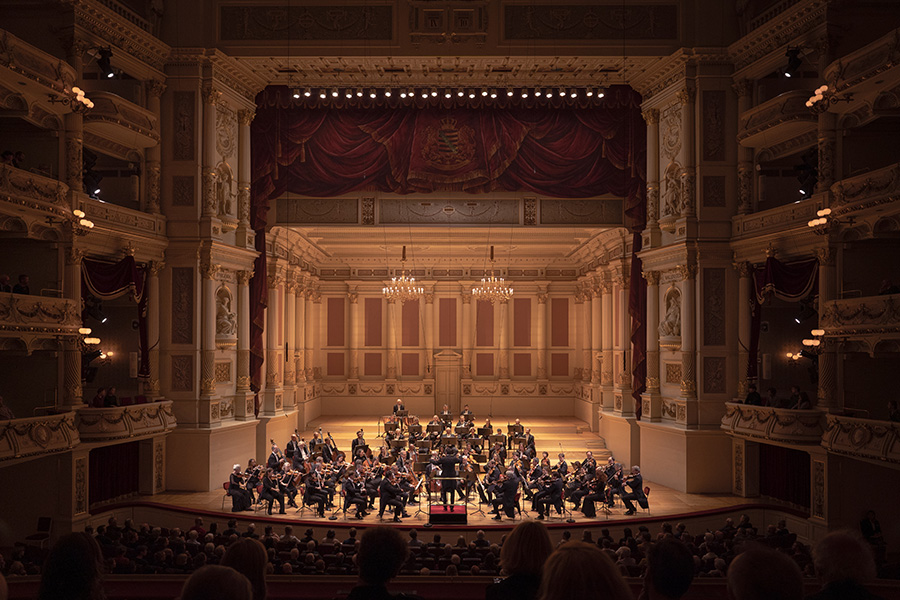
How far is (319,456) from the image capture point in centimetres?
1895

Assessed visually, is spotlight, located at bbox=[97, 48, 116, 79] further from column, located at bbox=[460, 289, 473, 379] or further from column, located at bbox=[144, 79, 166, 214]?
column, located at bbox=[460, 289, 473, 379]

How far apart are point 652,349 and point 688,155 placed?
5.18 metres

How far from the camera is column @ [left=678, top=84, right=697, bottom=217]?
17.5 m

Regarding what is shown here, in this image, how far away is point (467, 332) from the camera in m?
32.9

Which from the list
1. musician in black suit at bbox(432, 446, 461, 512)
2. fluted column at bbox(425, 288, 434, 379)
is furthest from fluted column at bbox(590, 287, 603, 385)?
musician in black suit at bbox(432, 446, 461, 512)

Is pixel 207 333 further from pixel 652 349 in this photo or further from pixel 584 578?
pixel 584 578

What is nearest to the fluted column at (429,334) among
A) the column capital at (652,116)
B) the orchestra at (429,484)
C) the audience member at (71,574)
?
the orchestra at (429,484)

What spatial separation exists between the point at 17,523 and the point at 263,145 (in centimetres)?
1127

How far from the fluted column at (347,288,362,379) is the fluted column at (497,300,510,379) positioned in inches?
256

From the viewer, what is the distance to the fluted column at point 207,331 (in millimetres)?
17312

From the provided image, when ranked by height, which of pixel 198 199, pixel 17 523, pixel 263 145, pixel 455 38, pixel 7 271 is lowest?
pixel 17 523

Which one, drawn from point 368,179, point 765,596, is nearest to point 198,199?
point 368,179

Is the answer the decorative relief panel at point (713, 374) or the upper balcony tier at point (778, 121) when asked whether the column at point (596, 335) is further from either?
the upper balcony tier at point (778, 121)

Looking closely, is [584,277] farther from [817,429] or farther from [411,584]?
[411,584]
